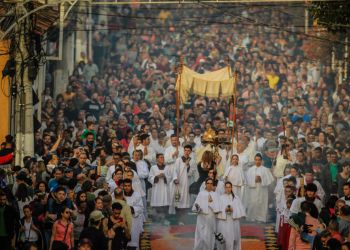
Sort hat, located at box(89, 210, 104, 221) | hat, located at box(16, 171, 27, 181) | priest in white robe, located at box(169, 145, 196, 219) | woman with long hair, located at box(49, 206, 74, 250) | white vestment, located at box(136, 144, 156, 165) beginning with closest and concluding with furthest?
1. woman with long hair, located at box(49, 206, 74, 250)
2. hat, located at box(89, 210, 104, 221)
3. hat, located at box(16, 171, 27, 181)
4. priest in white robe, located at box(169, 145, 196, 219)
5. white vestment, located at box(136, 144, 156, 165)

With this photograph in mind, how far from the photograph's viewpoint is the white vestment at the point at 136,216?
2836 cm

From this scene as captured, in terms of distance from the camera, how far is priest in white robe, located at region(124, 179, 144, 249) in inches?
1112

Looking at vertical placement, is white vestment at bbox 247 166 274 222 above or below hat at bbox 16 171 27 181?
below

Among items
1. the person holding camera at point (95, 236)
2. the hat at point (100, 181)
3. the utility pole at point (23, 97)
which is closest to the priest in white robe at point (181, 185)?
the utility pole at point (23, 97)

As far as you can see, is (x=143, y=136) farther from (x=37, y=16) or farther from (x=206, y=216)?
(x=206, y=216)

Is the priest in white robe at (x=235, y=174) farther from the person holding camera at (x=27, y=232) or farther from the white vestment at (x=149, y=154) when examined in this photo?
the person holding camera at (x=27, y=232)

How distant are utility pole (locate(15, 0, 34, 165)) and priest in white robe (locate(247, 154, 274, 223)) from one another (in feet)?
16.7

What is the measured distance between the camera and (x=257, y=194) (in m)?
33.8

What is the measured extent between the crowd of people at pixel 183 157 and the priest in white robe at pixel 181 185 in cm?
3

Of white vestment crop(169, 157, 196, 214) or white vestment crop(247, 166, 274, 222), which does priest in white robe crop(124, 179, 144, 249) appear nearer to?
white vestment crop(169, 157, 196, 214)

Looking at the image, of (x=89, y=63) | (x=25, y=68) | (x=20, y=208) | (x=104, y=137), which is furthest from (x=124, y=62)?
(x=20, y=208)

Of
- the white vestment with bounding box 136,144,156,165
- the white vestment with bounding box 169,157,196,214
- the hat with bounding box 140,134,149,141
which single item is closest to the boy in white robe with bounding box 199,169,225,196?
the white vestment with bounding box 169,157,196,214

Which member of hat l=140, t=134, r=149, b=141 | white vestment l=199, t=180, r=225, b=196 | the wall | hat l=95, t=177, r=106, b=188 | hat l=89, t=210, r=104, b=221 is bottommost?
hat l=89, t=210, r=104, b=221

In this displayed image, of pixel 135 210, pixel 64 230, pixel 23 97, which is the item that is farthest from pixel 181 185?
pixel 64 230
